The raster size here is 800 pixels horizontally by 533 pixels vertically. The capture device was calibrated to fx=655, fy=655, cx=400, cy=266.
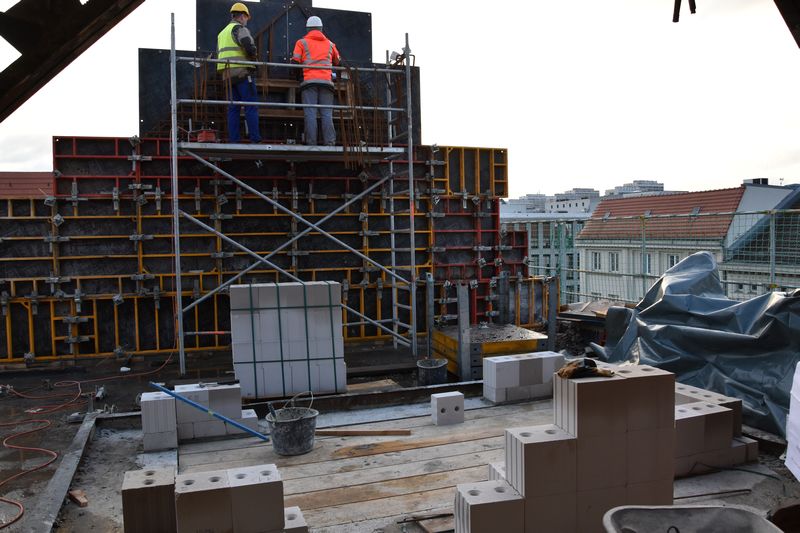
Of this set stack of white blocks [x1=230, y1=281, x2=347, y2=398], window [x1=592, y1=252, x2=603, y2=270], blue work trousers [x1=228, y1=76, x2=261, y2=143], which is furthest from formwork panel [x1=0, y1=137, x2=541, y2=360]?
window [x1=592, y1=252, x2=603, y2=270]

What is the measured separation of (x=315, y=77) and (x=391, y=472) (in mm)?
8252

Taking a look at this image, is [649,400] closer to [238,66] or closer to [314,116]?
[314,116]

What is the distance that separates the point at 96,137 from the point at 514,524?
38.4 feet

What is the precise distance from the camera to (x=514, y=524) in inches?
203

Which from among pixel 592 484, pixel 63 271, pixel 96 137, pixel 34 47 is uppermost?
pixel 96 137

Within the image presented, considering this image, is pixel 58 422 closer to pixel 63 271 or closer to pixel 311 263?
pixel 63 271

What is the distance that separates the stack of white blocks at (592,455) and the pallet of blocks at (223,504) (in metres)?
1.46

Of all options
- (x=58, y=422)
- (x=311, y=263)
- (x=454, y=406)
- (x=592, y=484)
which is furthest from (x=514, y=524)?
(x=311, y=263)

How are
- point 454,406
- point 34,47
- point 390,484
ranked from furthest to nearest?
point 454,406 → point 390,484 → point 34,47

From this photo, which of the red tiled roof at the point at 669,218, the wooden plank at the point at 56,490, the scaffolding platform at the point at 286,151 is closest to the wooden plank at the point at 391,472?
the wooden plank at the point at 56,490

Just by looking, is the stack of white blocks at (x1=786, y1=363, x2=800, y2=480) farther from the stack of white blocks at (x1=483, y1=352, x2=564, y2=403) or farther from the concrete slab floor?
the stack of white blocks at (x1=483, y1=352, x2=564, y2=403)

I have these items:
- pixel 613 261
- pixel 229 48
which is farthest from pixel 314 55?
pixel 613 261

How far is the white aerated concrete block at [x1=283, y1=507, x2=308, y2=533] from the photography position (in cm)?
521

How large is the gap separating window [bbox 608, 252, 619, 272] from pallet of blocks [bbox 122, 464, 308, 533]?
22343 mm
